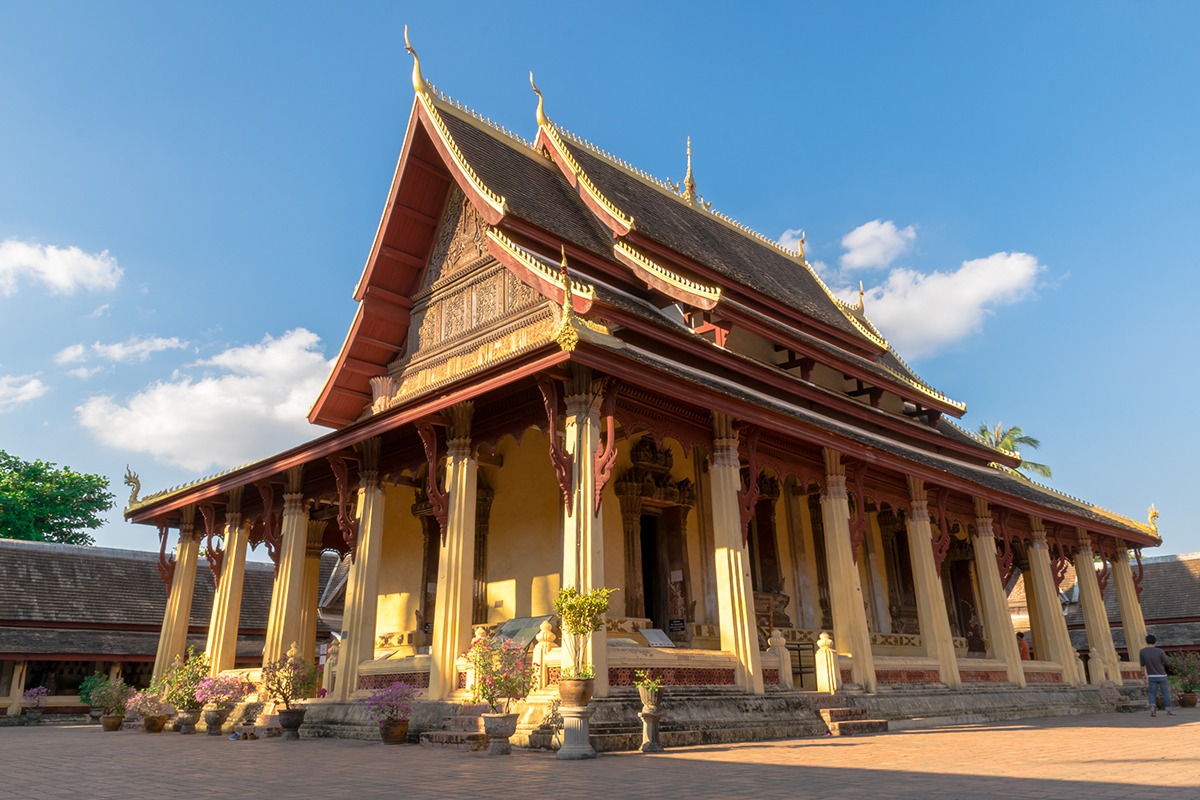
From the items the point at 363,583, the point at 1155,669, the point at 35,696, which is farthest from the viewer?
the point at 35,696

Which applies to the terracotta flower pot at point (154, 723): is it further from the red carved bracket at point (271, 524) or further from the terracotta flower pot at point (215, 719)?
the red carved bracket at point (271, 524)

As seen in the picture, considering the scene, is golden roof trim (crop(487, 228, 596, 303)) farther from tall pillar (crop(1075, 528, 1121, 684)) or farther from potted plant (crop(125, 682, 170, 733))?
tall pillar (crop(1075, 528, 1121, 684))

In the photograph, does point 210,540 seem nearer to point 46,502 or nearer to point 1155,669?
point 1155,669

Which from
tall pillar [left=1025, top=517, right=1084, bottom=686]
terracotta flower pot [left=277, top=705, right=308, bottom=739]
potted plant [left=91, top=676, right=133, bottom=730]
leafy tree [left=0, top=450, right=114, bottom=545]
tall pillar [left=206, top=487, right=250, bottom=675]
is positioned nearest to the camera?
terracotta flower pot [left=277, top=705, right=308, bottom=739]

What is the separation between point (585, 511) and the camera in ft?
33.6

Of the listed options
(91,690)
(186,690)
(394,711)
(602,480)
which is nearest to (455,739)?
(394,711)

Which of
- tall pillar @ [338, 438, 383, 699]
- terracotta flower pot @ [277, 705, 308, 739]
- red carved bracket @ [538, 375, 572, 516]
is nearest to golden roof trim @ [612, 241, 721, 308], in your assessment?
red carved bracket @ [538, 375, 572, 516]

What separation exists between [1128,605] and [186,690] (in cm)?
2190

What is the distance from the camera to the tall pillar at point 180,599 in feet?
56.6

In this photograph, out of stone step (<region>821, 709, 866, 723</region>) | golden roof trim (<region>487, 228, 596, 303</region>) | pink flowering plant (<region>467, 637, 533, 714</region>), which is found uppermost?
golden roof trim (<region>487, 228, 596, 303</region>)

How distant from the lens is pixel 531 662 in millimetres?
9930

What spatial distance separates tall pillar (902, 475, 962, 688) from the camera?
15164mm

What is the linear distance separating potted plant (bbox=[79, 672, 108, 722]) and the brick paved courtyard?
1270 centimetres

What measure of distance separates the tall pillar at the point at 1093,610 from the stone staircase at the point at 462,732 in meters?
16.0
